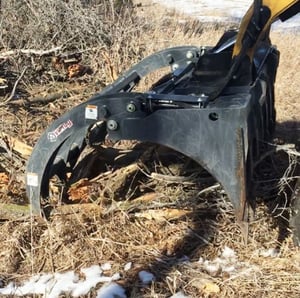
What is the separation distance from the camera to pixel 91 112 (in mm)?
3506

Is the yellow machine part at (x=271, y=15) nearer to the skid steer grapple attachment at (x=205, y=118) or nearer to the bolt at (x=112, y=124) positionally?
the skid steer grapple attachment at (x=205, y=118)

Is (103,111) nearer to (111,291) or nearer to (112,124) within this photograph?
(112,124)

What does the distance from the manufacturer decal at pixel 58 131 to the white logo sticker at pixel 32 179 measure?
280mm

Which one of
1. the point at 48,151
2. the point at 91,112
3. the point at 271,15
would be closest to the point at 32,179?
the point at 48,151

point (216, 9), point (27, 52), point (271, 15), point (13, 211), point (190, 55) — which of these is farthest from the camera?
point (216, 9)

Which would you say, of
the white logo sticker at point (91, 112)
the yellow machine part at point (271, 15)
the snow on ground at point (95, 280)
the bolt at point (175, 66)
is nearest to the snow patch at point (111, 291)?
the snow on ground at point (95, 280)

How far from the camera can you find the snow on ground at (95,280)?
3533mm

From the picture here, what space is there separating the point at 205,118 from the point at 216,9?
14.1 meters

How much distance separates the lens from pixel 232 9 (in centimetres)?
1683

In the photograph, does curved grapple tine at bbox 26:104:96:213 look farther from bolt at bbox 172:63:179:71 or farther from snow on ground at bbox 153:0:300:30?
snow on ground at bbox 153:0:300:30

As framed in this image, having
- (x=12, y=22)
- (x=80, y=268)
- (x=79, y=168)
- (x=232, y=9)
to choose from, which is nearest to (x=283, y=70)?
(x=12, y=22)

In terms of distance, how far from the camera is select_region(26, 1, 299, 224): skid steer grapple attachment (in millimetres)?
3309

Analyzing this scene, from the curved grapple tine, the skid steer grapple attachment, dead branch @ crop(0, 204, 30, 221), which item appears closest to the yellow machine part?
the skid steer grapple attachment

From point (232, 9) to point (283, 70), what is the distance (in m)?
8.30
